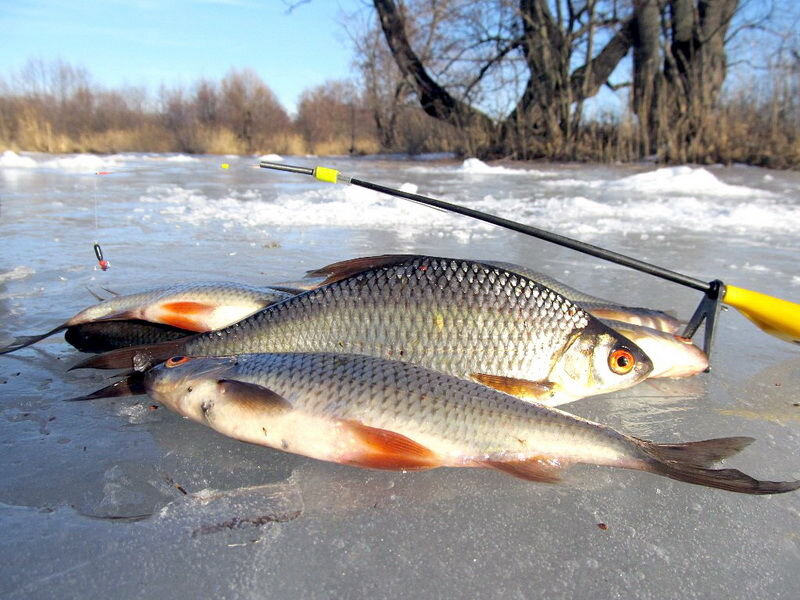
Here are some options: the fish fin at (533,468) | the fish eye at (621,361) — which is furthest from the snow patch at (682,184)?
the fish fin at (533,468)

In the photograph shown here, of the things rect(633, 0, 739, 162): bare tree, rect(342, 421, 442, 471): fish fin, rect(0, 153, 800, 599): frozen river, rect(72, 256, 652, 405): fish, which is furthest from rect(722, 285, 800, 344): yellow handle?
rect(633, 0, 739, 162): bare tree

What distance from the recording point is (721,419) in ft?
6.48

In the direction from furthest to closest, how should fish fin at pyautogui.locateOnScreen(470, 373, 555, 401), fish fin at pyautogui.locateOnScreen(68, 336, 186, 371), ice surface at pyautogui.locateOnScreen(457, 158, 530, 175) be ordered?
ice surface at pyautogui.locateOnScreen(457, 158, 530, 175) → fish fin at pyautogui.locateOnScreen(68, 336, 186, 371) → fish fin at pyautogui.locateOnScreen(470, 373, 555, 401)

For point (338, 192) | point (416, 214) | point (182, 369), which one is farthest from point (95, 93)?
point (182, 369)

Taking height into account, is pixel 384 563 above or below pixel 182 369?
below

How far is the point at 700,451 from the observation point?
5.08 feet

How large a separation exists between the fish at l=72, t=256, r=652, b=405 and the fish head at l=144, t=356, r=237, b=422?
0.18m

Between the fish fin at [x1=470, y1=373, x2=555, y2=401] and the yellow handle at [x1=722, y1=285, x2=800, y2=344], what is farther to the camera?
the yellow handle at [x1=722, y1=285, x2=800, y2=344]

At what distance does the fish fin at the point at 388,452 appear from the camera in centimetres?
145

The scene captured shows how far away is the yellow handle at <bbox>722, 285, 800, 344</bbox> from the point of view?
7.83 feet

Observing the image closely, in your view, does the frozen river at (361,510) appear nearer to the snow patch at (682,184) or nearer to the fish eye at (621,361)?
the fish eye at (621,361)

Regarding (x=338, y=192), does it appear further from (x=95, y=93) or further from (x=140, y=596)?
(x=95, y=93)

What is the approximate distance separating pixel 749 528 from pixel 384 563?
0.93 m

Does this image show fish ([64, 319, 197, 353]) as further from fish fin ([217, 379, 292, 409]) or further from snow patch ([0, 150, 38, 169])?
snow patch ([0, 150, 38, 169])
